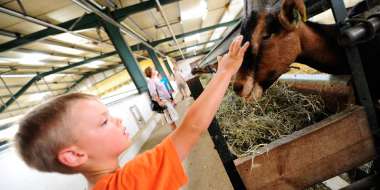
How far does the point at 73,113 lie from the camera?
0.95m

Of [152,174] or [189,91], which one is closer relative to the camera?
[152,174]

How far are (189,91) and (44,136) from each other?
611 centimetres

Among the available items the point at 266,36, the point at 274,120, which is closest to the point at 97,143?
the point at 266,36

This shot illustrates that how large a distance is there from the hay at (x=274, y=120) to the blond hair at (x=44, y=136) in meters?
0.86

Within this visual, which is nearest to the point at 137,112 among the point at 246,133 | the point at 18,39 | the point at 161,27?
the point at 18,39

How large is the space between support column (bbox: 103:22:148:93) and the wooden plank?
7305 millimetres

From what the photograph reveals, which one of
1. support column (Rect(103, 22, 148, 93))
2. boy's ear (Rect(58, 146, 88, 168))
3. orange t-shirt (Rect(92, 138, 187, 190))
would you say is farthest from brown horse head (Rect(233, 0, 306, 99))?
support column (Rect(103, 22, 148, 93))

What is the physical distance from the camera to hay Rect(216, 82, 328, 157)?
5.13ft

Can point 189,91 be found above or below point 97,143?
below

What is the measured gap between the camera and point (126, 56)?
805 centimetres

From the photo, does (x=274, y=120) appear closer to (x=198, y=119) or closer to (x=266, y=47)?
(x=266, y=47)

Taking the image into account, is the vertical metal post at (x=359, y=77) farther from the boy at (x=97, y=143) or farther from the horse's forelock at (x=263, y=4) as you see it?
the boy at (x=97, y=143)

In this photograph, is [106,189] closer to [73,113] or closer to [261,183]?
[73,113]

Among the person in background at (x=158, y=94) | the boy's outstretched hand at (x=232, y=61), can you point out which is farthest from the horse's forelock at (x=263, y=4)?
the person in background at (x=158, y=94)
